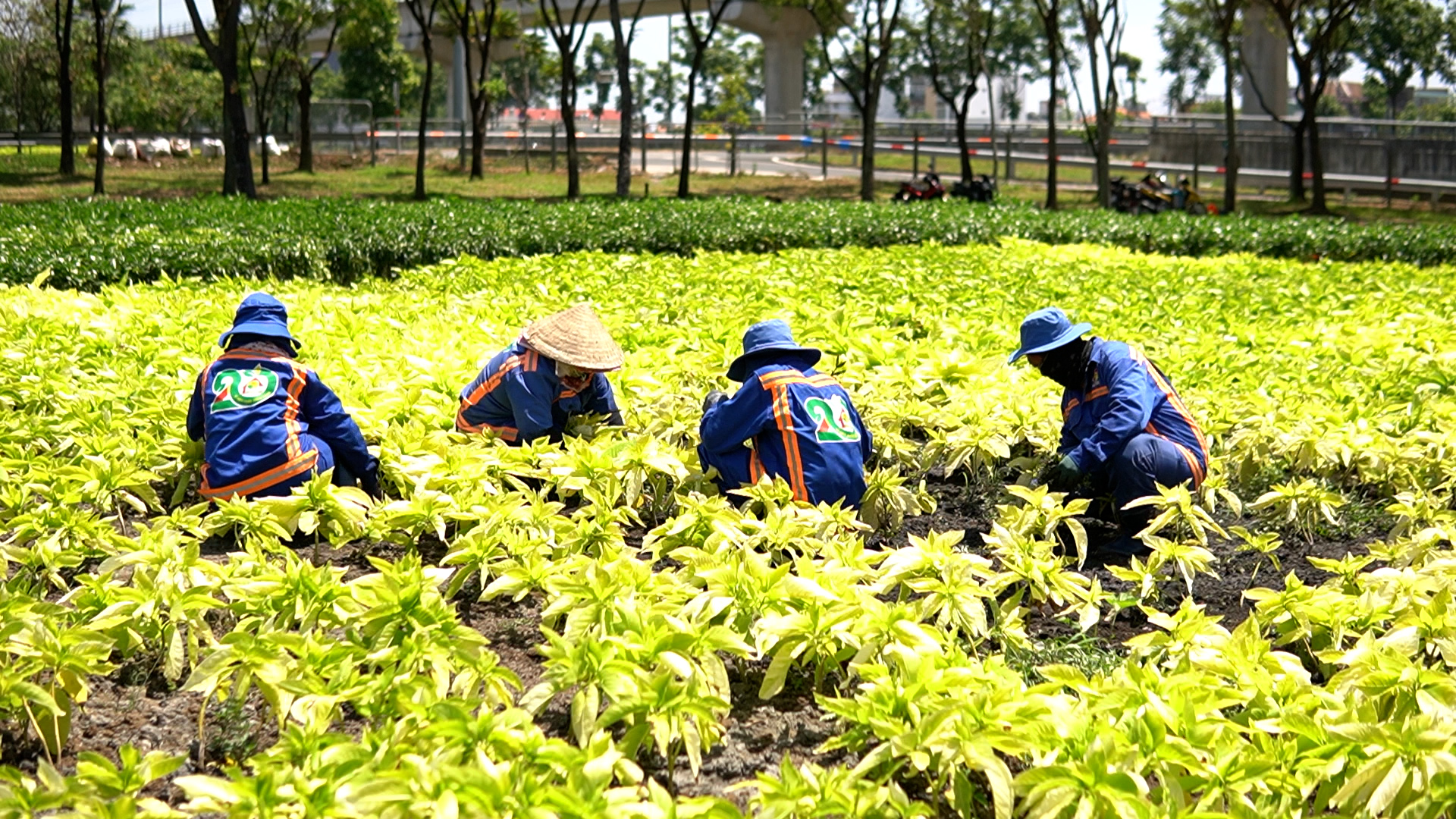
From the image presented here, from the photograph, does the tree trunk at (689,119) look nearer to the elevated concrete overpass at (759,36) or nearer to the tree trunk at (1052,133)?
the tree trunk at (1052,133)

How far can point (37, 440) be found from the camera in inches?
206

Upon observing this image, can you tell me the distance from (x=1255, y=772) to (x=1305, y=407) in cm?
366

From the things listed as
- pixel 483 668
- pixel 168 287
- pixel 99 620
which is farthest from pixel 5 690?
pixel 168 287

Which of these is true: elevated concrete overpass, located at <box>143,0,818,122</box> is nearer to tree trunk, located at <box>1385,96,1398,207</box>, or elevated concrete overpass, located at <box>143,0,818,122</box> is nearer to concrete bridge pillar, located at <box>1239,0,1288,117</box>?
concrete bridge pillar, located at <box>1239,0,1288,117</box>

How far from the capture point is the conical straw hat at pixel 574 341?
5414 millimetres

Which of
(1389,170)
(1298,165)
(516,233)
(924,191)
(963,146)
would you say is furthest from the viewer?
(963,146)

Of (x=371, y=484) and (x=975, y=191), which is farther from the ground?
(x=975, y=191)

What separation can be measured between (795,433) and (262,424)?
197cm

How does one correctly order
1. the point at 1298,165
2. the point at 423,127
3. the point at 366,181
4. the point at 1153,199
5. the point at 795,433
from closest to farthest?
the point at 795,433 → the point at 1153,199 → the point at 423,127 → the point at 1298,165 → the point at 366,181

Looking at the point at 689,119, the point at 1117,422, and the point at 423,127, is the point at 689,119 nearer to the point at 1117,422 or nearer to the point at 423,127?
the point at 423,127

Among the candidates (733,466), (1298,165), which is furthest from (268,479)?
(1298,165)

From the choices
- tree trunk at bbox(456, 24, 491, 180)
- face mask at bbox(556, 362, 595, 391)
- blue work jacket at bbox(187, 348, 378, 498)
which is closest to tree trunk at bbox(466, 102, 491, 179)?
tree trunk at bbox(456, 24, 491, 180)

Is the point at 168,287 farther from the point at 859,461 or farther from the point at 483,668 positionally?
the point at 483,668

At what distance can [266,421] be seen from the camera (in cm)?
496
